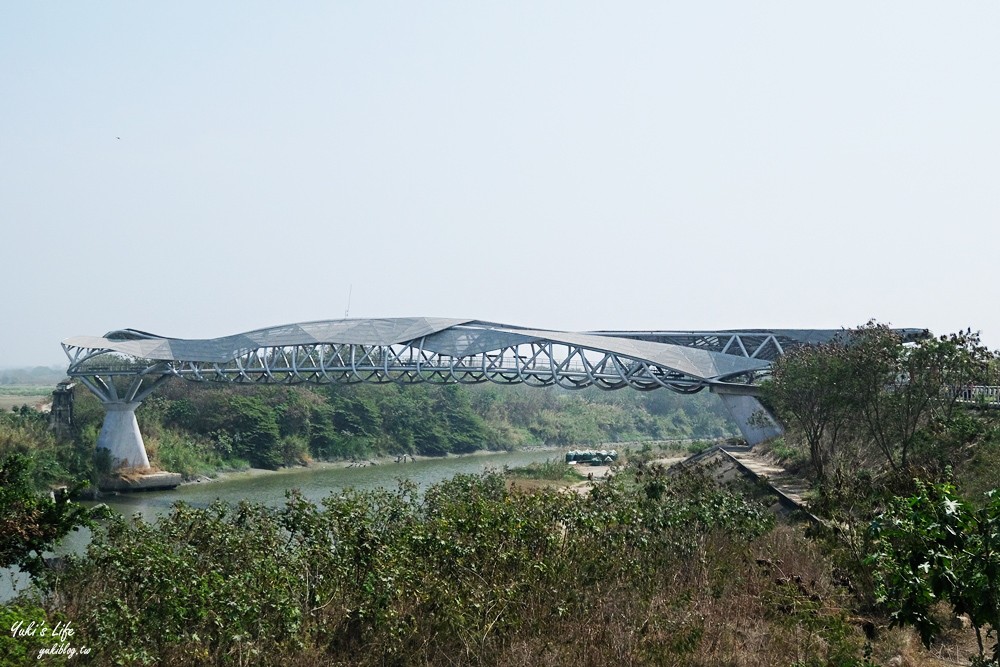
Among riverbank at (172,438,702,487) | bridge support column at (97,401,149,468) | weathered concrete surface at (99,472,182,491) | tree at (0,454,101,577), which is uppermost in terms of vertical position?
tree at (0,454,101,577)

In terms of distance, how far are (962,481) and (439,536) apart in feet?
38.2

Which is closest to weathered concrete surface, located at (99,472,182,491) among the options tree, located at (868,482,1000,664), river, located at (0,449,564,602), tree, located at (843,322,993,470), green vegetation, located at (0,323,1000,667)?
river, located at (0,449,564,602)

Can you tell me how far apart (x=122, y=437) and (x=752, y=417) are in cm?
3072

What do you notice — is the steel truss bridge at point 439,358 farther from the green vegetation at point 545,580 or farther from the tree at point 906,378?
the green vegetation at point 545,580

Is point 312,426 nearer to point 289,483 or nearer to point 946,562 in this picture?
point 289,483

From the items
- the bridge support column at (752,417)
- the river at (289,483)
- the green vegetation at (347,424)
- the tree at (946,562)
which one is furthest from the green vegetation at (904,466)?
the green vegetation at (347,424)

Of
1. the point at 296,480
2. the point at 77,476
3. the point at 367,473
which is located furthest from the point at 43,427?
the point at 367,473

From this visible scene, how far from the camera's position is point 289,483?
160ft

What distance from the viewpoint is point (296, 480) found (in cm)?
5012

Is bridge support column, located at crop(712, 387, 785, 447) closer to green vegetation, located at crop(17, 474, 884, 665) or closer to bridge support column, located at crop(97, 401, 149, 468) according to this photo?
green vegetation, located at crop(17, 474, 884, 665)

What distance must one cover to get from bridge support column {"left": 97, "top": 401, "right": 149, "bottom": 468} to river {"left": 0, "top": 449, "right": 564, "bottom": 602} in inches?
106

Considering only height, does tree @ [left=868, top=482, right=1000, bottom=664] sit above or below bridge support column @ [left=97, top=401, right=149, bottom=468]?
above

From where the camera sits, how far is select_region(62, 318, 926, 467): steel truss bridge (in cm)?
3756

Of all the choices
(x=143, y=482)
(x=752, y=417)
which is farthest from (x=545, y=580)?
(x=143, y=482)
